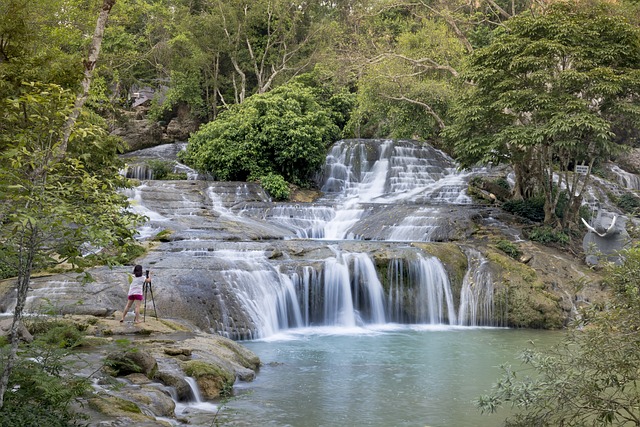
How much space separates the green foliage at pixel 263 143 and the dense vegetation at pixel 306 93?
0.07 m

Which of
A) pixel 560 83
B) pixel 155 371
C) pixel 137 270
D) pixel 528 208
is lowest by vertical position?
pixel 155 371

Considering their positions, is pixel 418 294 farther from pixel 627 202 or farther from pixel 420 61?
pixel 627 202

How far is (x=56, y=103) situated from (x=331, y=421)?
5.30 metres

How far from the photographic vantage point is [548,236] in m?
19.2

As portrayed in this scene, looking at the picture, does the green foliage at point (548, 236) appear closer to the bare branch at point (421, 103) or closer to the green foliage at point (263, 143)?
the bare branch at point (421, 103)

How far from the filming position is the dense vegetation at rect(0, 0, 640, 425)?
18.2 ft

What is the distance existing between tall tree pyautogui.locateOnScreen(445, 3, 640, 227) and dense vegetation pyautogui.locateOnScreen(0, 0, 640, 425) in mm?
61

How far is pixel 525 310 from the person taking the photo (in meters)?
16.2

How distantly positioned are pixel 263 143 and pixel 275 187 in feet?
6.98

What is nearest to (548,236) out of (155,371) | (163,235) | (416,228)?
(416,228)

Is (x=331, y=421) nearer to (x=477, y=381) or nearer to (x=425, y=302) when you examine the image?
(x=477, y=381)

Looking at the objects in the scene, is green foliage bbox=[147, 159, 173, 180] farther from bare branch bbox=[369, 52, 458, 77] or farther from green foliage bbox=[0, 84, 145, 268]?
green foliage bbox=[0, 84, 145, 268]

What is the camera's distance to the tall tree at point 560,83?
57.8ft

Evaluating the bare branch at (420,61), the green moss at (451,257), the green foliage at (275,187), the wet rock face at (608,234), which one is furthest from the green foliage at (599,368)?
the green foliage at (275,187)
